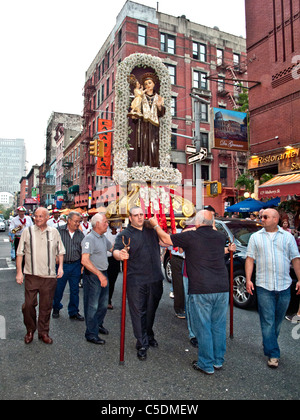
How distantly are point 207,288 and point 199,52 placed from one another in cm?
3212

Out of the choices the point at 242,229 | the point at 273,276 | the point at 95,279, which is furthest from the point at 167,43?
the point at 273,276

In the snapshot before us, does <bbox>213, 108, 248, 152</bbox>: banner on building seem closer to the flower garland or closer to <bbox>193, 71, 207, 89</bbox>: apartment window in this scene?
the flower garland

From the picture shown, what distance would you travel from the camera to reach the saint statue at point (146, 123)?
11422 mm

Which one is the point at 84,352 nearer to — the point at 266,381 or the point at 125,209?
the point at 266,381

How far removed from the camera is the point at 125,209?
9.99m

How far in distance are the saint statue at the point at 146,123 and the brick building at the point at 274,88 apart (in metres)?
5.33

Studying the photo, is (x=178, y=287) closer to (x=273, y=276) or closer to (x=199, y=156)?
(x=273, y=276)

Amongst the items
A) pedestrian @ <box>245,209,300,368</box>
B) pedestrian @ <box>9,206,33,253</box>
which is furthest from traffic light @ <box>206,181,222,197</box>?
pedestrian @ <box>245,209,300,368</box>

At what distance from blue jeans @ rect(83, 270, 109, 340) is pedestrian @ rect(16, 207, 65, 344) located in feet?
1.84

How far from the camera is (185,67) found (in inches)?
1170

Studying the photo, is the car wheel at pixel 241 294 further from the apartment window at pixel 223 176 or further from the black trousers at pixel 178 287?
the apartment window at pixel 223 176

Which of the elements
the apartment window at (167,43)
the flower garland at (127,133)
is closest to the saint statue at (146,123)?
the flower garland at (127,133)

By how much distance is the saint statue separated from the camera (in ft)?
37.5

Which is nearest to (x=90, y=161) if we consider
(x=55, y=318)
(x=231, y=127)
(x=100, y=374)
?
(x=231, y=127)
